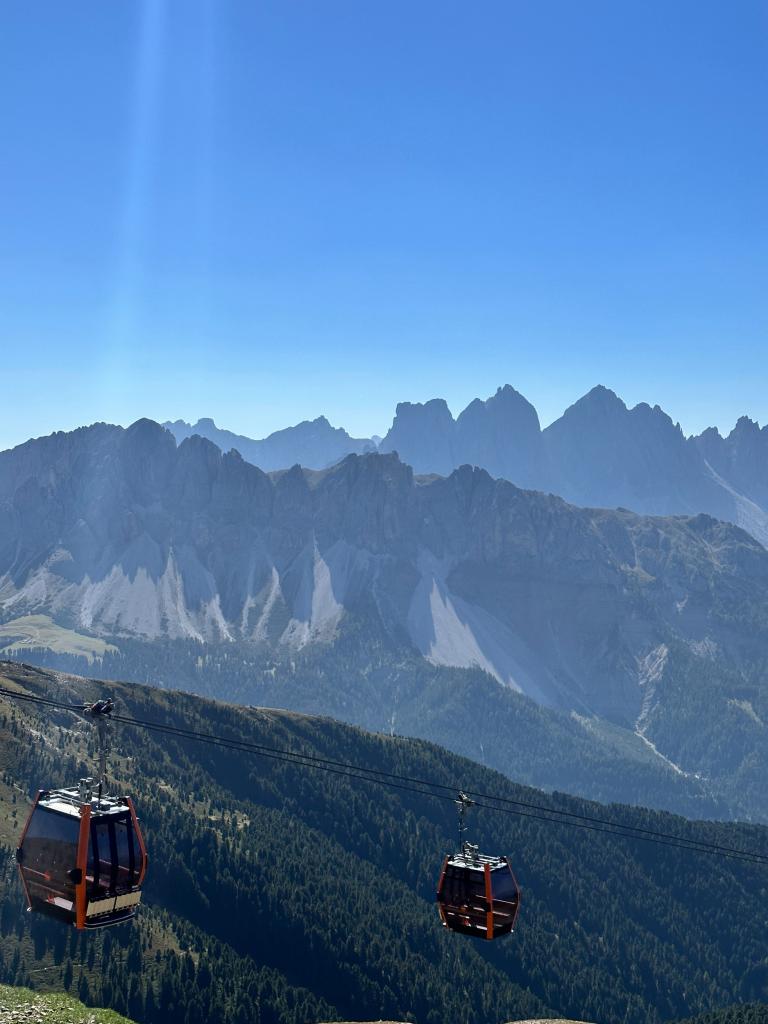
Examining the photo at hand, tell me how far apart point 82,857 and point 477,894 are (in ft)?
75.9

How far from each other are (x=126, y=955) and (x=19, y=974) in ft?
66.9

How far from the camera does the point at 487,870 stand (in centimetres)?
6100

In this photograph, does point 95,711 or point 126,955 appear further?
point 126,955

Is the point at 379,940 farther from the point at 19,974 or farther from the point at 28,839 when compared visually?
the point at 28,839

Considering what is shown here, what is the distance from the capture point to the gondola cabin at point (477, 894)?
60875mm

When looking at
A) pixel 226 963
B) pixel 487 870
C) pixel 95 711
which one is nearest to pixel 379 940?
pixel 226 963

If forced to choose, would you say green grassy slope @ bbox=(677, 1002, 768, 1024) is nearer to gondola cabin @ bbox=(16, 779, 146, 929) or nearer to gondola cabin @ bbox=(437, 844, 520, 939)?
gondola cabin @ bbox=(437, 844, 520, 939)

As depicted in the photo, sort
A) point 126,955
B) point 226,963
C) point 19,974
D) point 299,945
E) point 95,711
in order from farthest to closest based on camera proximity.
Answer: point 299,945 → point 226,963 → point 126,955 → point 19,974 → point 95,711

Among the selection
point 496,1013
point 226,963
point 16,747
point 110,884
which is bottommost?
point 496,1013

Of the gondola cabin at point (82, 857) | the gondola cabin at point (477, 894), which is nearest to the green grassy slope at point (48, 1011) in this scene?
the gondola cabin at point (82, 857)

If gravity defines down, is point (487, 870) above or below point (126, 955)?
above

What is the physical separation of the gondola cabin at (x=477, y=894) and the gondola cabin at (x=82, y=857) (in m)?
18.4

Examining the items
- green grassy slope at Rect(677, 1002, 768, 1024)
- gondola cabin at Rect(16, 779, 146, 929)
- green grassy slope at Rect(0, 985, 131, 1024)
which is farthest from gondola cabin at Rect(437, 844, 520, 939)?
green grassy slope at Rect(677, 1002, 768, 1024)

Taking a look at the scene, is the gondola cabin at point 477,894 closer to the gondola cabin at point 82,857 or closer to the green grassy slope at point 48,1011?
the gondola cabin at point 82,857
